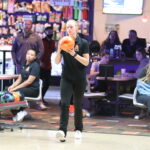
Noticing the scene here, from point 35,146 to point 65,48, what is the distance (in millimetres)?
1384

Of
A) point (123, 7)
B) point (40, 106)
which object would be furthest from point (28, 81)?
point (123, 7)

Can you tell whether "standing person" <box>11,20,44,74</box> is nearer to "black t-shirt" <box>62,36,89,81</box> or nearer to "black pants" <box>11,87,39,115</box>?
"black pants" <box>11,87,39,115</box>

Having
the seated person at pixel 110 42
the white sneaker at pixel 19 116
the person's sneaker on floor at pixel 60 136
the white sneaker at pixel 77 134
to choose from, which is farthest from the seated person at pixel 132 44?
the person's sneaker on floor at pixel 60 136

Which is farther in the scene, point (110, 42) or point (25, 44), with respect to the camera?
point (110, 42)

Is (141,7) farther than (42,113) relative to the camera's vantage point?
Yes

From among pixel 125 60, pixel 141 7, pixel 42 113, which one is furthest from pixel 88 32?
pixel 42 113

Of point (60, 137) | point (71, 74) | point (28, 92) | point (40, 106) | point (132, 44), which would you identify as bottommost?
point (40, 106)

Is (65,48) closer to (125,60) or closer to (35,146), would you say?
(35,146)

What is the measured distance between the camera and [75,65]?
6.22 meters

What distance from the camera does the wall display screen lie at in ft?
38.2

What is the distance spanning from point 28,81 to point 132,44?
11.0 feet

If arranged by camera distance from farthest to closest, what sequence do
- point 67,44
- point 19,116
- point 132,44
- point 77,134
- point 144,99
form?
point 132,44 < point 19,116 < point 144,99 < point 77,134 < point 67,44

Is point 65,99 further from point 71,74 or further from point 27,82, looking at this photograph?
point 27,82

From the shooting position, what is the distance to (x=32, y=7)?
1218 cm
